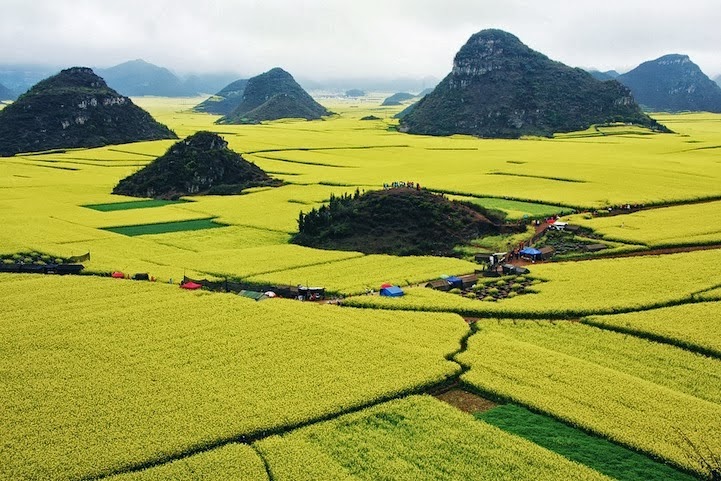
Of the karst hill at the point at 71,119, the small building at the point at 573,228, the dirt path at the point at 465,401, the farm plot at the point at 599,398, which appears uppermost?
the karst hill at the point at 71,119

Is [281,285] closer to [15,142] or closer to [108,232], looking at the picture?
[108,232]

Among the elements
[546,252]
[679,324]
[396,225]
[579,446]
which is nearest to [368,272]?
[396,225]

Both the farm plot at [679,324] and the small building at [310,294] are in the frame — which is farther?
the small building at [310,294]

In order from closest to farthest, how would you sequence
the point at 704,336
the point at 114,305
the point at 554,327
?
the point at 704,336 < the point at 554,327 < the point at 114,305

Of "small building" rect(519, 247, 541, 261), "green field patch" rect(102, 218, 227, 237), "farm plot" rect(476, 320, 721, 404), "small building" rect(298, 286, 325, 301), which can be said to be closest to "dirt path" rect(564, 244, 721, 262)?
"small building" rect(519, 247, 541, 261)

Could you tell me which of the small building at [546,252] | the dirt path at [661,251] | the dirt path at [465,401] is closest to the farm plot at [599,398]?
the dirt path at [465,401]

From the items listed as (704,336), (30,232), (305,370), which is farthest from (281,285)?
(30,232)

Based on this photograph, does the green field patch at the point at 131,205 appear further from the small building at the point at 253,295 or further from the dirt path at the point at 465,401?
the dirt path at the point at 465,401
